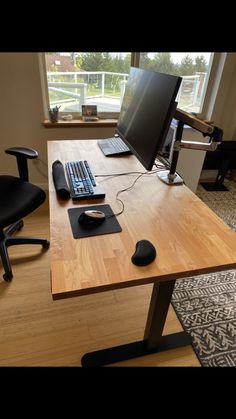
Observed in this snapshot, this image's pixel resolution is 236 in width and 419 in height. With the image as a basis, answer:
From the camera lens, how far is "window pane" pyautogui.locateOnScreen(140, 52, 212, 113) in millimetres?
2275

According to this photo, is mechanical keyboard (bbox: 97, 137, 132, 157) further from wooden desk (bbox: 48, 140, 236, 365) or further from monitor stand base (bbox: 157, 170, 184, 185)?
monitor stand base (bbox: 157, 170, 184, 185)

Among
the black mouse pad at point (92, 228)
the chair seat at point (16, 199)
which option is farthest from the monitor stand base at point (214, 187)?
the black mouse pad at point (92, 228)

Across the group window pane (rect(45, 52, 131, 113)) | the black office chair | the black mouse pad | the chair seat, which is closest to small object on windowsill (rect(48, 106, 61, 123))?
window pane (rect(45, 52, 131, 113))

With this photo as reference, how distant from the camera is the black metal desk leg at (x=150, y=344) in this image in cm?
106

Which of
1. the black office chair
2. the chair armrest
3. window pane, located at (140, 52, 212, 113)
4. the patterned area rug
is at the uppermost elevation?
window pane, located at (140, 52, 212, 113)

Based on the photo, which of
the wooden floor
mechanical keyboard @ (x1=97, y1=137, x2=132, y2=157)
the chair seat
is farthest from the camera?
mechanical keyboard @ (x1=97, y1=137, x2=132, y2=157)

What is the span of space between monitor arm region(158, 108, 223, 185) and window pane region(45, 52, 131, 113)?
138 cm

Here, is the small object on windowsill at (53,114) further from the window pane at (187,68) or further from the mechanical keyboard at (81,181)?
the mechanical keyboard at (81,181)

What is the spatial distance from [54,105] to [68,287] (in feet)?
6.82

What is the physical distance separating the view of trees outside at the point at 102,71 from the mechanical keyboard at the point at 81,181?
48.3 inches

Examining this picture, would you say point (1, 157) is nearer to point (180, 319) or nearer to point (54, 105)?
point (54, 105)

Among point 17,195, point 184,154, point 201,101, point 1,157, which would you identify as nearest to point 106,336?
point 17,195

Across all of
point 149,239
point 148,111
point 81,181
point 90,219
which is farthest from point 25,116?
point 149,239
